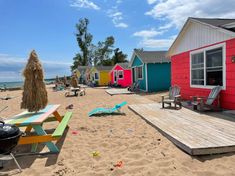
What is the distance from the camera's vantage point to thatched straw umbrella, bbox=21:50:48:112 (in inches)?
176

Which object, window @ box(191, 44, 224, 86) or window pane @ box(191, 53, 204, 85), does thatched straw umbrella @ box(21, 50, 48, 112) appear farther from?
window pane @ box(191, 53, 204, 85)

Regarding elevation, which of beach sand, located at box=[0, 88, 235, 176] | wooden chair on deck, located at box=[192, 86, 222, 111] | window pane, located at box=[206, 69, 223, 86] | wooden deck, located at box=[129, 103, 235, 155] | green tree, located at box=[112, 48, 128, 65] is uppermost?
green tree, located at box=[112, 48, 128, 65]

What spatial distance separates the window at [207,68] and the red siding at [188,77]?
0.36 m

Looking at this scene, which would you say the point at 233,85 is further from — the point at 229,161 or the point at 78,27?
the point at 78,27

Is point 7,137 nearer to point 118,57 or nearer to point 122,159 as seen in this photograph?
point 122,159

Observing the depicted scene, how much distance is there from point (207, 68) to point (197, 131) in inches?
167

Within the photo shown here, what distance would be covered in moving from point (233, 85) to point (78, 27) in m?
51.4

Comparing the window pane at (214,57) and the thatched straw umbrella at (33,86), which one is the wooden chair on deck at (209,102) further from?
the thatched straw umbrella at (33,86)

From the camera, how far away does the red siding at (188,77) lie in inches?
261

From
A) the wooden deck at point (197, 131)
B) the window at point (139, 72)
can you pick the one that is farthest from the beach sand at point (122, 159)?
the window at point (139, 72)

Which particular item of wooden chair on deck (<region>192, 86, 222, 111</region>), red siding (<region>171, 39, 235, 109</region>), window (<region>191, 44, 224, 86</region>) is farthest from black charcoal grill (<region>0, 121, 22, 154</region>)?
window (<region>191, 44, 224, 86</region>)

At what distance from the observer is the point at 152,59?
660 inches

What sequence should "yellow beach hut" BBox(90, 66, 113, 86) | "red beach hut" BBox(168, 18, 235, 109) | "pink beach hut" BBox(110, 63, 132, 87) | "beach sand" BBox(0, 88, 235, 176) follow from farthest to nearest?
"yellow beach hut" BBox(90, 66, 113, 86)
"pink beach hut" BBox(110, 63, 132, 87)
"red beach hut" BBox(168, 18, 235, 109)
"beach sand" BBox(0, 88, 235, 176)

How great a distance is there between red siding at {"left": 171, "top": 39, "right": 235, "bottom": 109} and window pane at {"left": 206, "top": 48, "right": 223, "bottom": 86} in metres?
0.39
